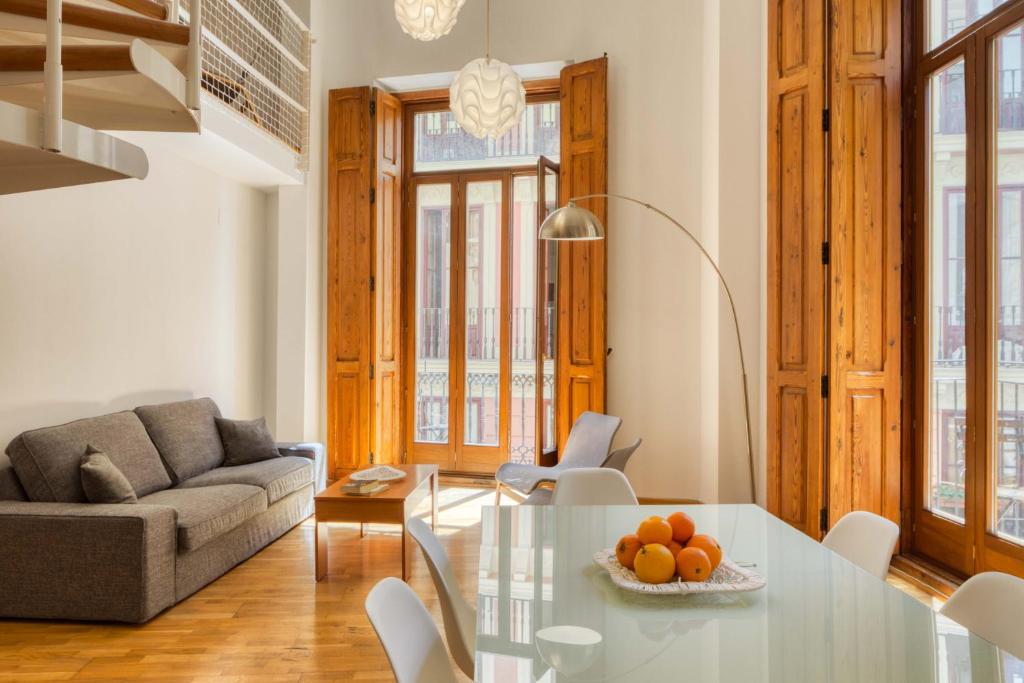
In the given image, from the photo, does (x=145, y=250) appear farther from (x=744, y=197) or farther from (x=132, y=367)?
(x=744, y=197)

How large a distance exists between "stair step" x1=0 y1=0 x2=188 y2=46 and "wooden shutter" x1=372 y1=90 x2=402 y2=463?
4098mm

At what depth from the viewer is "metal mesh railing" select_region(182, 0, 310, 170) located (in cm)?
461

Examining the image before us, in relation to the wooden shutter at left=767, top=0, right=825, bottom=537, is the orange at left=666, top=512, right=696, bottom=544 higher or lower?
lower

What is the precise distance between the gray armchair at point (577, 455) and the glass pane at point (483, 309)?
134cm

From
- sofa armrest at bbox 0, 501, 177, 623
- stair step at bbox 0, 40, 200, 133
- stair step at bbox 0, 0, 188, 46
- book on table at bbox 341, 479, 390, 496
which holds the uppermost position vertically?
stair step at bbox 0, 0, 188, 46

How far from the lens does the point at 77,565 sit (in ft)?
10.6

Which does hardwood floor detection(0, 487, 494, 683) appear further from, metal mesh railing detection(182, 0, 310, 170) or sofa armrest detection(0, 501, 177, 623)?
metal mesh railing detection(182, 0, 310, 170)

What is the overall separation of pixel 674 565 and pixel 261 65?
16.4ft

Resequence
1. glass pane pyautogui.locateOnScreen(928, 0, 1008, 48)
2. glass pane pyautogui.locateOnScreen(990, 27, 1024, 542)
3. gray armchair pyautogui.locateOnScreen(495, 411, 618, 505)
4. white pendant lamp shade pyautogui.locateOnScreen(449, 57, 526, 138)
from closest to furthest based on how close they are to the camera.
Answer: glass pane pyautogui.locateOnScreen(990, 27, 1024, 542) → glass pane pyautogui.locateOnScreen(928, 0, 1008, 48) → white pendant lamp shade pyautogui.locateOnScreen(449, 57, 526, 138) → gray armchair pyautogui.locateOnScreen(495, 411, 618, 505)

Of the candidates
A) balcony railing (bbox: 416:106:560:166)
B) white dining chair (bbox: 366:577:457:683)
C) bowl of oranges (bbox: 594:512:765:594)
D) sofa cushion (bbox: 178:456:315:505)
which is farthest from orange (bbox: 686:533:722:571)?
balcony railing (bbox: 416:106:560:166)

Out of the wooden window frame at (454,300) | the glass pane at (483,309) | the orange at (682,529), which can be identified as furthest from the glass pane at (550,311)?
the orange at (682,529)

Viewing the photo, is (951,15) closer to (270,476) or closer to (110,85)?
(110,85)

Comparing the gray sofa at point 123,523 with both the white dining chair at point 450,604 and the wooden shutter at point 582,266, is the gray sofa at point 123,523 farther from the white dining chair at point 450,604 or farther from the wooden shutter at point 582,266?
the wooden shutter at point 582,266

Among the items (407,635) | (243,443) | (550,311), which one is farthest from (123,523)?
(550,311)
